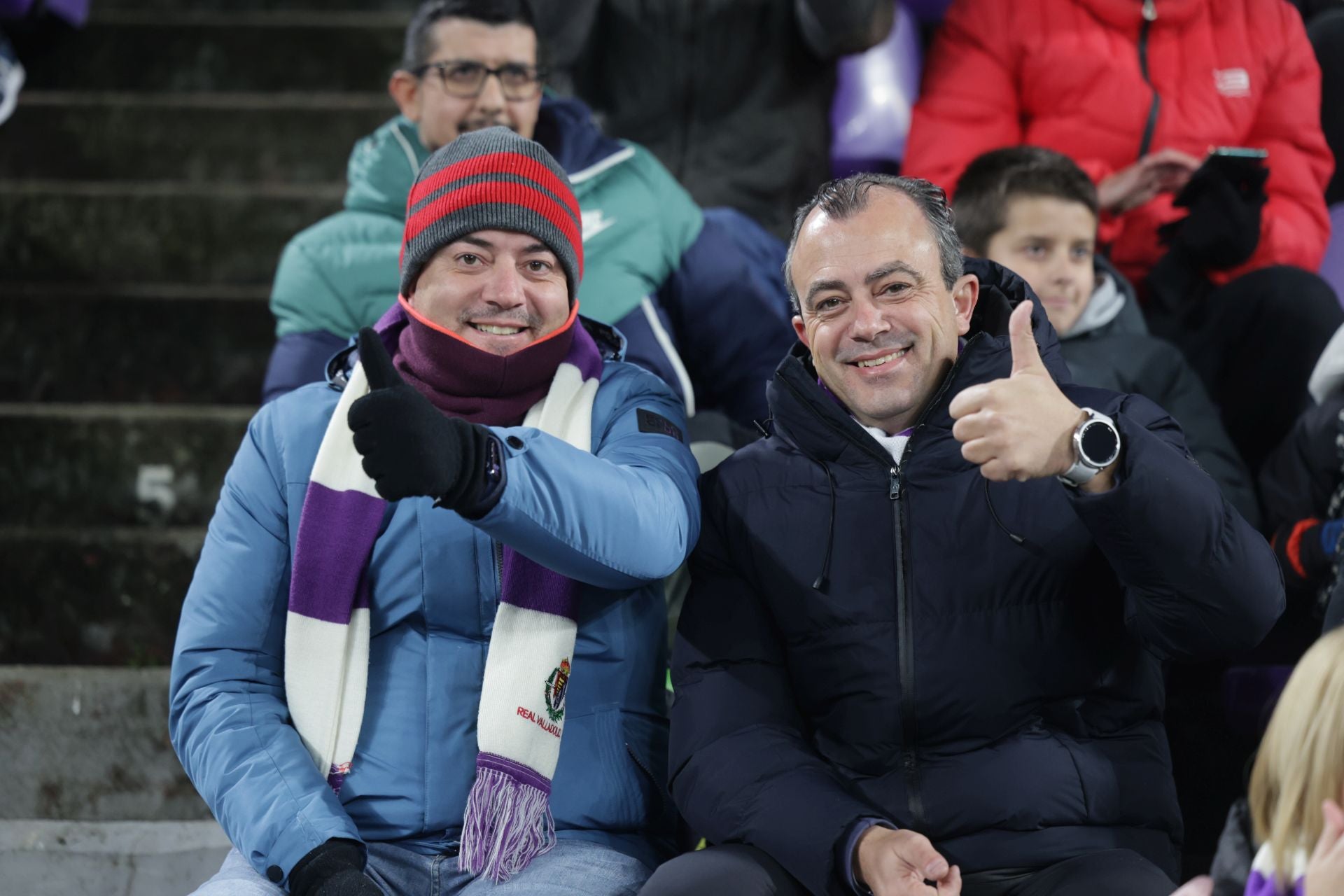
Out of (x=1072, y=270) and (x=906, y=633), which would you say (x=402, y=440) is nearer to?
(x=906, y=633)

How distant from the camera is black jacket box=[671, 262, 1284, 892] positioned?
65.1 inches

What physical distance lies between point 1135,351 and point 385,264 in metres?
1.38

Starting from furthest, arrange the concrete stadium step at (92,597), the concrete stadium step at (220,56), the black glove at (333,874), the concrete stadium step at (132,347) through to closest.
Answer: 1. the concrete stadium step at (220,56)
2. the concrete stadium step at (132,347)
3. the concrete stadium step at (92,597)
4. the black glove at (333,874)

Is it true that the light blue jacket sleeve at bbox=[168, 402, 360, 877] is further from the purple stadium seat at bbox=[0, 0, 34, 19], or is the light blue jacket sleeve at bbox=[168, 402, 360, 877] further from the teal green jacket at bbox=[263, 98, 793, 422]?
the purple stadium seat at bbox=[0, 0, 34, 19]

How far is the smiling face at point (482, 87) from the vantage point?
9.18 feet

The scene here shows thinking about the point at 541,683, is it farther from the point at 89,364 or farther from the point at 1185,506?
the point at 89,364

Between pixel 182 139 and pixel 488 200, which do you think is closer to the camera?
pixel 488 200

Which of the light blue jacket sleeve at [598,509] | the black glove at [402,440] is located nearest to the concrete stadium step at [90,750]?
the light blue jacket sleeve at [598,509]

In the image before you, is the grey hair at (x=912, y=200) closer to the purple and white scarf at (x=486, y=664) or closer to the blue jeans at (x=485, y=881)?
the purple and white scarf at (x=486, y=664)

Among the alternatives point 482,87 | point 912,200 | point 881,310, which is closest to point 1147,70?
point 482,87

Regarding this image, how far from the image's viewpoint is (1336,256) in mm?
3242

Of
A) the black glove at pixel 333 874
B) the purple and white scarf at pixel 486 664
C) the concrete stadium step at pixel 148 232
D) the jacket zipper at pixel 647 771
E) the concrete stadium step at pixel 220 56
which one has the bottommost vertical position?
the black glove at pixel 333 874

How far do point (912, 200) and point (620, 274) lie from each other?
3.03 ft

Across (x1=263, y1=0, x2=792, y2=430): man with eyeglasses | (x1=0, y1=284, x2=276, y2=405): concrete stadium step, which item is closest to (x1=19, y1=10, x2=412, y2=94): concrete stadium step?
(x1=0, y1=284, x2=276, y2=405): concrete stadium step
